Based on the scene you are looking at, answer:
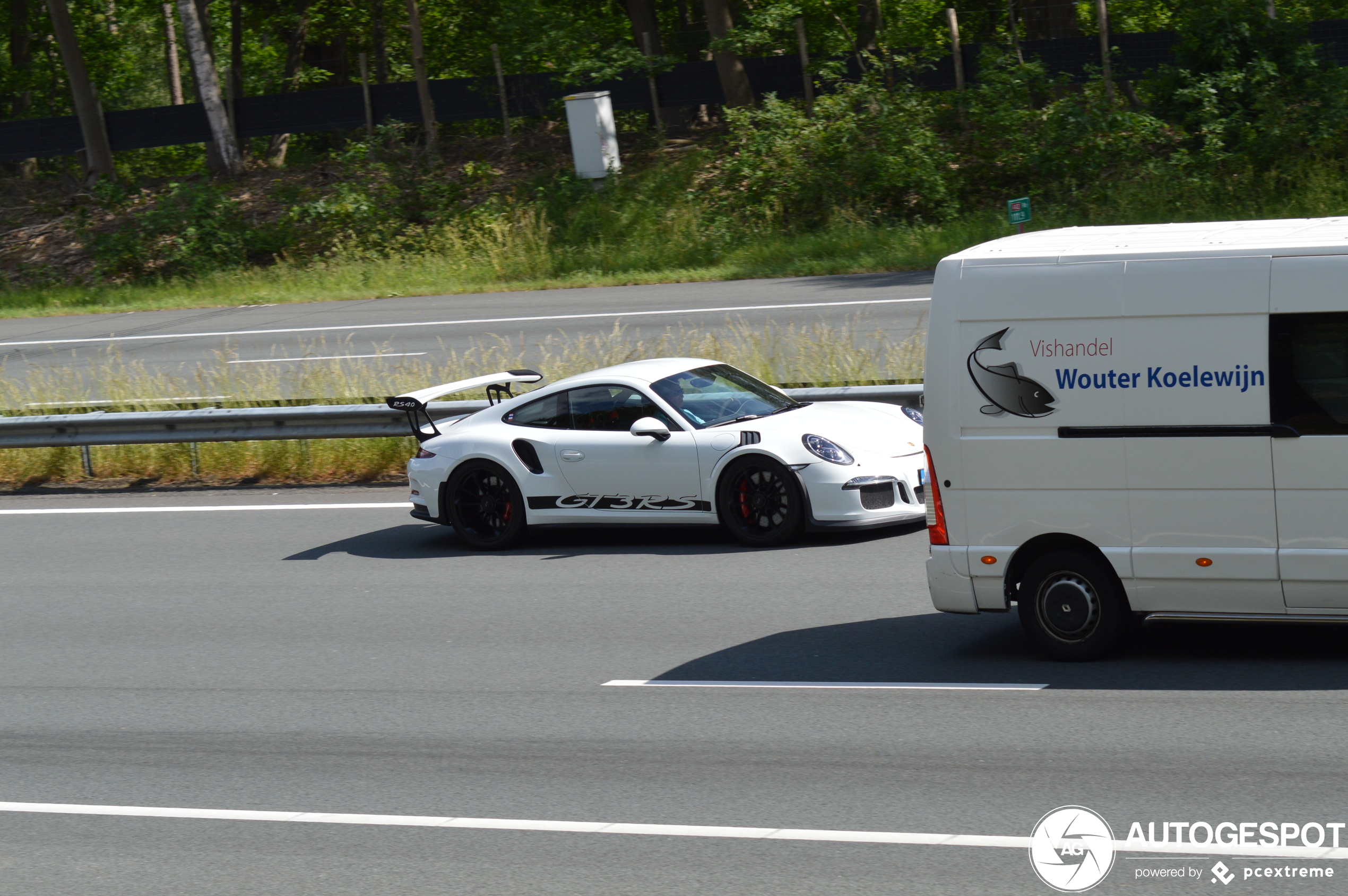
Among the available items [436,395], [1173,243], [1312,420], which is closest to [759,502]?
[436,395]

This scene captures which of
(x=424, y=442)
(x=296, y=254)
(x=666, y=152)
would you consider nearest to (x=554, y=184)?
(x=666, y=152)

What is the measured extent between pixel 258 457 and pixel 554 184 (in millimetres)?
15668

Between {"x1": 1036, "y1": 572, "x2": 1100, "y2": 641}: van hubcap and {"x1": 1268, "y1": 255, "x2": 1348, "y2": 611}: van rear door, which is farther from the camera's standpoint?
{"x1": 1036, "y1": 572, "x2": 1100, "y2": 641}: van hubcap

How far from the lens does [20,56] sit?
43562 millimetres

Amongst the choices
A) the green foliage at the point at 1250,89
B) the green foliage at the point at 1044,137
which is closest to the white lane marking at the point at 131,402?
the green foliage at the point at 1044,137

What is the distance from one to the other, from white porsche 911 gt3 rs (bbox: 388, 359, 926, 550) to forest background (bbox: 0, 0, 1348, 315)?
13.1 m

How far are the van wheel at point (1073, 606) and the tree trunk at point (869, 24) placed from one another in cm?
2519

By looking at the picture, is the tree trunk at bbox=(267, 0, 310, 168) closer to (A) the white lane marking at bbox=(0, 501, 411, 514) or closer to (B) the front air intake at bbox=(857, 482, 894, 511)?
(A) the white lane marking at bbox=(0, 501, 411, 514)

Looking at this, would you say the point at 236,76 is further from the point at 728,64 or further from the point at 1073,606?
the point at 1073,606

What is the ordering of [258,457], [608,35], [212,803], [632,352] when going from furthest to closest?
[608,35] → [632,352] → [258,457] → [212,803]

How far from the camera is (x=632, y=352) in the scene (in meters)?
16.5

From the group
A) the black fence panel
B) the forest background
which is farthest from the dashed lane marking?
the black fence panel

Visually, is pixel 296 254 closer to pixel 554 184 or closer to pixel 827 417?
pixel 554 184

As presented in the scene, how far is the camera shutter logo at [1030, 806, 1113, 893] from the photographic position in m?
4.97
